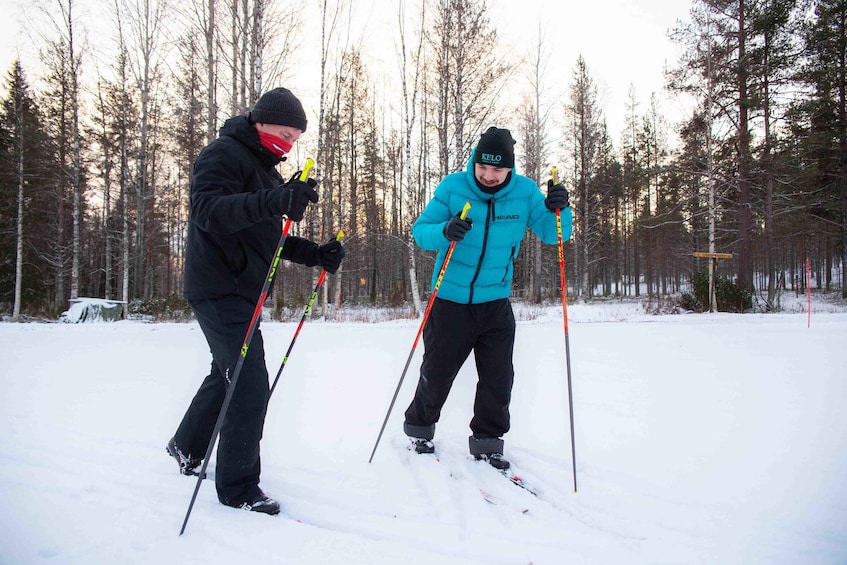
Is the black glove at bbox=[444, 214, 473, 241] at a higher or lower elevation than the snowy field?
higher

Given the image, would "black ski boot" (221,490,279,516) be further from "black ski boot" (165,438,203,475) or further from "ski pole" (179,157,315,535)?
"black ski boot" (165,438,203,475)

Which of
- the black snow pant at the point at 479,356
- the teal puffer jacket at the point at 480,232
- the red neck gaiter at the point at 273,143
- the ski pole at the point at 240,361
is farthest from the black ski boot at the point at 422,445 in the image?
the red neck gaiter at the point at 273,143

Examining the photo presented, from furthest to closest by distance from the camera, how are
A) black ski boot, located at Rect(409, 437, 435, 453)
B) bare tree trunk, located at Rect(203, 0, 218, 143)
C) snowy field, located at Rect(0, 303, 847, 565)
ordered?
bare tree trunk, located at Rect(203, 0, 218, 143) → black ski boot, located at Rect(409, 437, 435, 453) → snowy field, located at Rect(0, 303, 847, 565)

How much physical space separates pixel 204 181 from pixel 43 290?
2438 centimetres

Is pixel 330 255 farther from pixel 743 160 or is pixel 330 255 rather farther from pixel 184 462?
pixel 743 160

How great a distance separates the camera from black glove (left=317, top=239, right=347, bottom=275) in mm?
2323

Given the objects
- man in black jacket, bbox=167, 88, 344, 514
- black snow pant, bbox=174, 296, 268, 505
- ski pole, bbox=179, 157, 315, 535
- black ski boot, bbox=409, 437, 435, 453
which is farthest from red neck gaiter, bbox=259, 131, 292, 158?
black ski boot, bbox=409, 437, 435, 453

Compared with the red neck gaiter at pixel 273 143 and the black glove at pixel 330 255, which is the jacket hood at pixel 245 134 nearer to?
the red neck gaiter at pixel 273 143

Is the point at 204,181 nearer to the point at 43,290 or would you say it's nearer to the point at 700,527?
the point at 700,527

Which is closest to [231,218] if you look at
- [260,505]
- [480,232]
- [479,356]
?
[260,505]

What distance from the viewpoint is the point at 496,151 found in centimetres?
248

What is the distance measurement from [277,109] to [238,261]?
2.40 feet

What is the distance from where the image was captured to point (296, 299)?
62.1 ft

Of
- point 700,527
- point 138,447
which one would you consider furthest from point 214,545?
point 700,527
